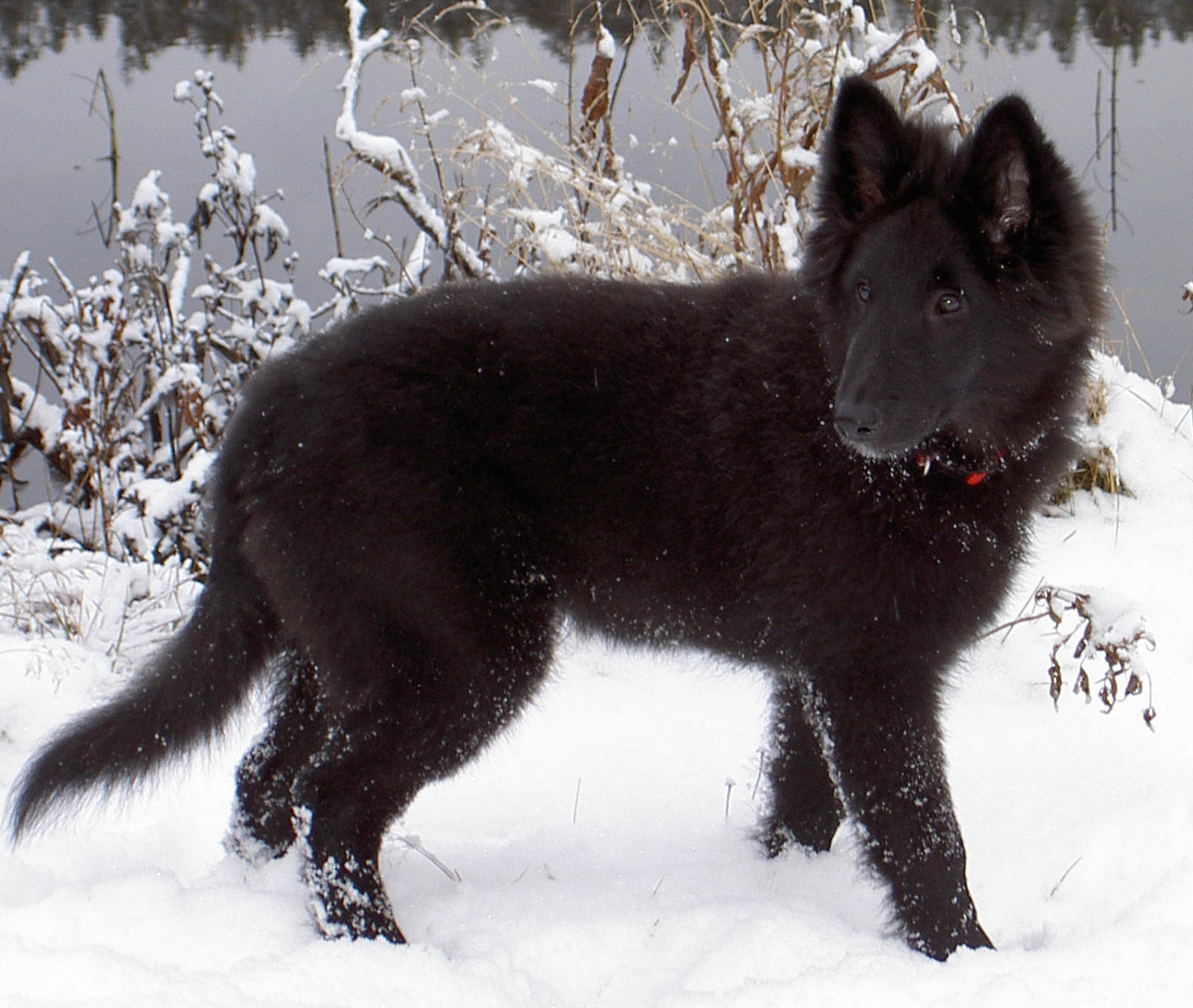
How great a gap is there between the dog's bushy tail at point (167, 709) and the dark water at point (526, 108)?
9.71 ft

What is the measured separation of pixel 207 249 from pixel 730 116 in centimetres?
309

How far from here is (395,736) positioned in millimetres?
2457

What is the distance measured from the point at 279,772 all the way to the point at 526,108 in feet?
13.3

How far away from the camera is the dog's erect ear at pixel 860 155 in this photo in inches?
93.6

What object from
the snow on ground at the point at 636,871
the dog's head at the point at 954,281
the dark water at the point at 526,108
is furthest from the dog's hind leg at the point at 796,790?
the dark water at the point at 526,108

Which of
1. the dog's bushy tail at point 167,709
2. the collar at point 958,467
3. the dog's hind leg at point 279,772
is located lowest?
the dog's hind leg at point 279,772

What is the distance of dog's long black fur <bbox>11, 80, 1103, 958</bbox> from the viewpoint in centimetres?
235

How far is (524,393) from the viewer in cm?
245

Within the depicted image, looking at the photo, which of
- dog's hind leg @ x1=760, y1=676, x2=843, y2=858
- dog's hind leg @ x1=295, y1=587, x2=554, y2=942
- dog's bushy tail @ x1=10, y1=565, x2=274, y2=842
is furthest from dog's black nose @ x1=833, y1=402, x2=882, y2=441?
dog's bushy tail @ x1=10, y1=565, x2=274, y2=842

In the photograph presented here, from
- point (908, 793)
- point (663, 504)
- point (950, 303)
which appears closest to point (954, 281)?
point (950, 303)

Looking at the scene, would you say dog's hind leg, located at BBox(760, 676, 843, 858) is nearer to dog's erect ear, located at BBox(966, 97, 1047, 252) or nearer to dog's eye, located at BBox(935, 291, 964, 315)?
dog's eye, located at BBox(935, 291, 964, 315)

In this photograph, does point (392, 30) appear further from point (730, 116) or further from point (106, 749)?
point (106, 749)

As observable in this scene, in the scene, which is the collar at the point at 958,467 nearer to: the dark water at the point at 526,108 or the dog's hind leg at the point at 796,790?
the dog's hind leg at the point at 796,790

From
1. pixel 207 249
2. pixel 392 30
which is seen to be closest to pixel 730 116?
pixel 207 249
